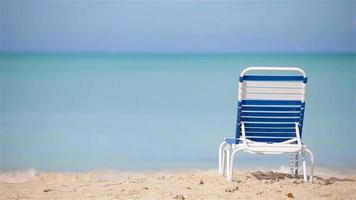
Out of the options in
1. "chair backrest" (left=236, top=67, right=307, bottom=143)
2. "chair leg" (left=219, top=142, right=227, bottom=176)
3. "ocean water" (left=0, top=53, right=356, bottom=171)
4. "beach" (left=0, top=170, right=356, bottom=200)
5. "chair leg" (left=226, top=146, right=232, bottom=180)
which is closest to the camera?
"beach" (left=0, top=170, right=356, bottom=200)

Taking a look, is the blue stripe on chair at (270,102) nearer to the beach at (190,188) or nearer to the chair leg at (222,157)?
the chair leg at (222,157)

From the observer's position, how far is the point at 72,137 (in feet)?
31.8

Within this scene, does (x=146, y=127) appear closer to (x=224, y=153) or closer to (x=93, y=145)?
(x=93, y=145)

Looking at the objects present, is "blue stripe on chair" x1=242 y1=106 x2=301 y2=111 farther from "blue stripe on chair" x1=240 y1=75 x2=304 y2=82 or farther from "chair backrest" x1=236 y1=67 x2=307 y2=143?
"blue stripe on chair" x1=240 y1=75 x2=304 y2=82

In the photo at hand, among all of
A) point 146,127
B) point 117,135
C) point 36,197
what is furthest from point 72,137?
point 36,197

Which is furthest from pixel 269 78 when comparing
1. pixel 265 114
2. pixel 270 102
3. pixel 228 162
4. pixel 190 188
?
pixel 190 188

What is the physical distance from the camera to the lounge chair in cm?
559

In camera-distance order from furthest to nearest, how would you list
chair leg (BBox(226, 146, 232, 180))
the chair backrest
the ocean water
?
1. the ocean water
2. the chair backrest
3. chair leg (BBox(226, 146, 232, 180))

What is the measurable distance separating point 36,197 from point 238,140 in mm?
1775

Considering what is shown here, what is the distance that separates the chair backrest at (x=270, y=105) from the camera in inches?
221

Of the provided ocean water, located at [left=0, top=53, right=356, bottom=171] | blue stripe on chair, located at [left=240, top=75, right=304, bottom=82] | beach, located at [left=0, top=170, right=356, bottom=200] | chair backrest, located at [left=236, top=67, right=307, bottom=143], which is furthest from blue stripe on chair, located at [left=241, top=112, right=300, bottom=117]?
ocean water, located at [left=0, top=53, right=356, bottom=171]

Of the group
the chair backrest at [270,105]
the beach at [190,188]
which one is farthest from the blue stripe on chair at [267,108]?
the beach at [190,188]

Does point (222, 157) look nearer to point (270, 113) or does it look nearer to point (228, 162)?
point (228, 162)

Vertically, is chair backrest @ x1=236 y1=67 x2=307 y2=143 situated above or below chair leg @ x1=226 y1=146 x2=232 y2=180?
above
